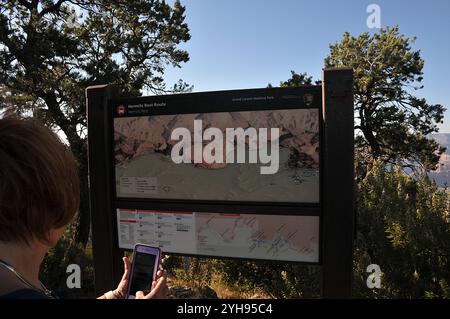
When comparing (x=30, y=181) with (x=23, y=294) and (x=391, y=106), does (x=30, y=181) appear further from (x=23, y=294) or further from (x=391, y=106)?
(x=391, y=106)

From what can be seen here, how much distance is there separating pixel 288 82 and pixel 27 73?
42.7 ft

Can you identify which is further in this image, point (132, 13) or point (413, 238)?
point (132, 13)

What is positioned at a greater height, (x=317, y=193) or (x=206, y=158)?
(x=206, y=158)

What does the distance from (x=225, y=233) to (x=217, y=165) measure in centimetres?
47

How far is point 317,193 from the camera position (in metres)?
2.44

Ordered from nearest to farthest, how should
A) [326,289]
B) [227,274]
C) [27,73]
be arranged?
[326,289], [227,274], [27,73]

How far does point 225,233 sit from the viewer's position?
2637 millimetres

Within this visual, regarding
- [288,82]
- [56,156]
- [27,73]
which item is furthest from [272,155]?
[288,82]

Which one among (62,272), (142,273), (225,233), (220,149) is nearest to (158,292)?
(142,273)

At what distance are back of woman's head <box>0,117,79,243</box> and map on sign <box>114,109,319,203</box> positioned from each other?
148 cm

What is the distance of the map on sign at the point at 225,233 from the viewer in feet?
8.18

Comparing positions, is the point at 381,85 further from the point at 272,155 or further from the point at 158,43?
the point at 272,155

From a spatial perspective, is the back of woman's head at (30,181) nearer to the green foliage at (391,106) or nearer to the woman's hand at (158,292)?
the woman's hand at (158,292)

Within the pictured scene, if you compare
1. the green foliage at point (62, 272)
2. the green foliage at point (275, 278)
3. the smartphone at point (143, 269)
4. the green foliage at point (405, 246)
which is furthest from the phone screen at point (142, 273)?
the green foliage at point (62, 272)
